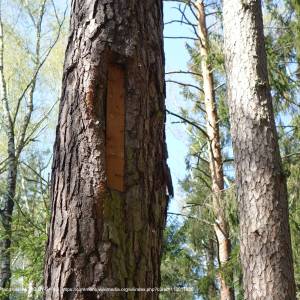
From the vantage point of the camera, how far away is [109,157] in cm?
143

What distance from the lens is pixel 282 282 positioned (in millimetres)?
3402

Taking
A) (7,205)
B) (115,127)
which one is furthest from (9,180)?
(115,127)

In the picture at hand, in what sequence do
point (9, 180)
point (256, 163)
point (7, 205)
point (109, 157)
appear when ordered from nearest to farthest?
point (109, 157)
point (256, 163)
point (7, 205)
point (9, 180)

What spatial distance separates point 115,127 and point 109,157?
96mm

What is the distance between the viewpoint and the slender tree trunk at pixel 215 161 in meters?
6.45

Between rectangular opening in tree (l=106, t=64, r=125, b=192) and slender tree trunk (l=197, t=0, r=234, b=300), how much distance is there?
4.57 m

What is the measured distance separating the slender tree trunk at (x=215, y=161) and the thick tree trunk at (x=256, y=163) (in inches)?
87.1

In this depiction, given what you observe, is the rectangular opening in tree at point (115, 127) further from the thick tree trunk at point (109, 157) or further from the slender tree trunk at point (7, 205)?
the slender tree trunk at point (7, 205)

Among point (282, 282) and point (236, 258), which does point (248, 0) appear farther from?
point (236, 258)

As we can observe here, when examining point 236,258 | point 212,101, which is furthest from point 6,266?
point 212,101

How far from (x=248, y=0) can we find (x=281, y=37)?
2.96 metres

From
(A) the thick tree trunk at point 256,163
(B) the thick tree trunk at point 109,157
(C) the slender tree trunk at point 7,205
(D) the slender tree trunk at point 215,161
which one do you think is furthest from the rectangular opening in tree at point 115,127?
(D) the slender tree trunk at point 215,161

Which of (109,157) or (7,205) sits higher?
(7,205)

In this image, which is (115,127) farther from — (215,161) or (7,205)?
(7,205)
